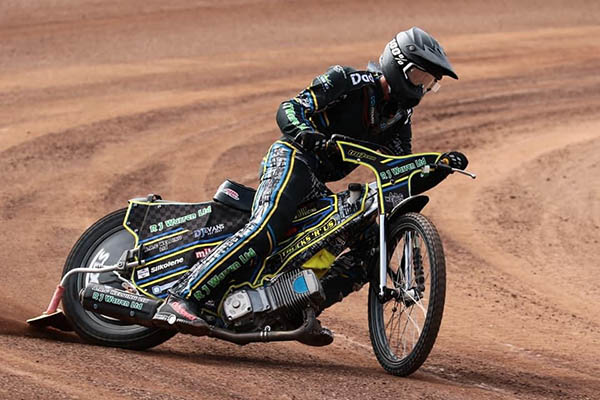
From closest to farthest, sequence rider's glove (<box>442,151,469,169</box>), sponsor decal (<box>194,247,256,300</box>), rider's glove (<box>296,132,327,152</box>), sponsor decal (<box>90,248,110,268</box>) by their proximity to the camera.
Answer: rider's glove (<box>296,132,327,152</box>) < rider's glove (<box>442,151,469,169</box>) < sponsor decal (<box>194,247,256,300</box>) < sponsor decal (<box>90,248,110,268</box>)

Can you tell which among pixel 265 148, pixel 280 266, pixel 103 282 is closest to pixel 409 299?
pixel 280 266

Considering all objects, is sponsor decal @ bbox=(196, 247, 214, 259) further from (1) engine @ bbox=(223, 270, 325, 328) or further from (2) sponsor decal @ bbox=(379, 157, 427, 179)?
(2) sponsor decal @ bbox=(379, 157, 427, 179)

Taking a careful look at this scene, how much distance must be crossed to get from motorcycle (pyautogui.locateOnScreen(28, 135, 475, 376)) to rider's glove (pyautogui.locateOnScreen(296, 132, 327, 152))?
6cm

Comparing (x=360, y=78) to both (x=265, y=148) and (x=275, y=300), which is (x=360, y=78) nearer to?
(x=275, y=300)

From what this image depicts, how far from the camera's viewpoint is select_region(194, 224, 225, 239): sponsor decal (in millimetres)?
7203

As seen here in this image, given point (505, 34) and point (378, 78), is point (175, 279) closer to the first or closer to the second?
point (378, 78)

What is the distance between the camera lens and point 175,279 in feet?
23.7

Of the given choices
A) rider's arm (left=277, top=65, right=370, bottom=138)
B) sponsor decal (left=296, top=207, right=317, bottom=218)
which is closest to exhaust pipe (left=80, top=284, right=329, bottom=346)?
sponsor decal (left=296, top=207, right=317, bottom=218)

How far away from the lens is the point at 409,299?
21.9ft

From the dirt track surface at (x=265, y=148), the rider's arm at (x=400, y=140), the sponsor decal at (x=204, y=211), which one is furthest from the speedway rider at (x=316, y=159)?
the dirt track surface at (x=265, y=148)

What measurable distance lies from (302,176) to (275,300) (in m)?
0.82

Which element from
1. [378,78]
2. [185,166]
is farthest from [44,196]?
[378,78]

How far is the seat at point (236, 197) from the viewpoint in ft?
23.5

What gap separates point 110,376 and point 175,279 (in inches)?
55.2
